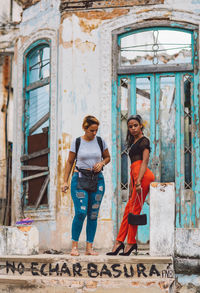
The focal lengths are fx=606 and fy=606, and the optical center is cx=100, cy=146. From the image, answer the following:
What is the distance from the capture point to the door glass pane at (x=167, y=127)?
Result: 1031cm

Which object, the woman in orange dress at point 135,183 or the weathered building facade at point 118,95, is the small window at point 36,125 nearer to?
the weathered building facade at point 118,95

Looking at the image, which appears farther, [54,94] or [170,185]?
[54,94]

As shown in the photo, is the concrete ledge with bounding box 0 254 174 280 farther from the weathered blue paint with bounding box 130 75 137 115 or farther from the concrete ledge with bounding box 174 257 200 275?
the weathered blue paint with bounding box 130 75 137 115

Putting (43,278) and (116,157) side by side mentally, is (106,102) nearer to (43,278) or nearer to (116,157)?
(116,157)

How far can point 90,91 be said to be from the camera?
10555mm

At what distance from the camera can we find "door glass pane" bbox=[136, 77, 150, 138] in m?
10.5

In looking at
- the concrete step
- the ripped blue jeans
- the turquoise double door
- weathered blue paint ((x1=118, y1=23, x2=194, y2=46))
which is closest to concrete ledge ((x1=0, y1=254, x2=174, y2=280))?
the concrete step

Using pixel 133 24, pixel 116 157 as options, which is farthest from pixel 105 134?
pixel 133 24

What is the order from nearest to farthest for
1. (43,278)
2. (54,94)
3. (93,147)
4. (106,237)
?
(43,278) < (93,147) < (106,237) < (54,94)

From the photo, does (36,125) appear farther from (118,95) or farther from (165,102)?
(165,102)

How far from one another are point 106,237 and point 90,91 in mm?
2533

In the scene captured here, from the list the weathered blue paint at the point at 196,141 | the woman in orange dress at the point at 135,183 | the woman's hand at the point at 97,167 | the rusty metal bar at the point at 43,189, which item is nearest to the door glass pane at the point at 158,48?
the weathered blue paint at the point at 196,141

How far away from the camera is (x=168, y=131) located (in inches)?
408

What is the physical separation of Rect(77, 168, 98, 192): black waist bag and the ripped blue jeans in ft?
0.18
